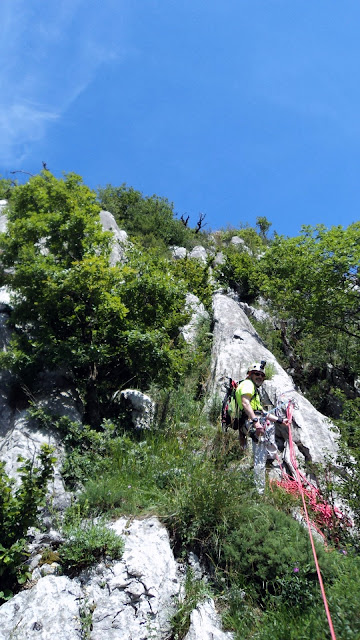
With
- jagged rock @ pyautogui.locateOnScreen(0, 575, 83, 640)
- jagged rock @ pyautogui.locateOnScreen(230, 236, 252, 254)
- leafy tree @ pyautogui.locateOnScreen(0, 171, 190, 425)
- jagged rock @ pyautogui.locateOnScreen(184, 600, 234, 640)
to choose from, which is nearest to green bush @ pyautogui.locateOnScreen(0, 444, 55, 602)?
jagged rock @ pyautogui.locateOnScreen(0, 575, 83, 640)

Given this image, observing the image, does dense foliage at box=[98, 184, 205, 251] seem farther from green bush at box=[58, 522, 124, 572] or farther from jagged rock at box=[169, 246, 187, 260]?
green bush at box=[58, 522, 124, 572]

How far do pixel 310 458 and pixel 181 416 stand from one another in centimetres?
300

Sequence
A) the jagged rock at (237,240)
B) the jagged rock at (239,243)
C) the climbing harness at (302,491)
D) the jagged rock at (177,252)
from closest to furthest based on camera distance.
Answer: the climbing harness at (302,491), the jagged rock at (177,252), the jagged rock at (239,243), the jagged rock at (237,240)

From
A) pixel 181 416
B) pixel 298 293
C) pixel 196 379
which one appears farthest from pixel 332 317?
pixel 181 416

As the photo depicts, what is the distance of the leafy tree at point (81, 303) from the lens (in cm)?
852

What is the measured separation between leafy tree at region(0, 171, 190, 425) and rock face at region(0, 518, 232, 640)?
4183mm

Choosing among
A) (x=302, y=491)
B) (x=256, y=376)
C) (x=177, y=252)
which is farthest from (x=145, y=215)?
(x=302, y=491)

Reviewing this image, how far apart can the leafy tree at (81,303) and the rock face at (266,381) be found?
2493 millimetres

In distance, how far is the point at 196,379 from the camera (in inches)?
479

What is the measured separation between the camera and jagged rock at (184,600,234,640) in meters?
4.41

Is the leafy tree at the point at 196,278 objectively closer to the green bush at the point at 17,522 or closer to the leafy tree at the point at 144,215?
the leafy tree at the point at 144,215

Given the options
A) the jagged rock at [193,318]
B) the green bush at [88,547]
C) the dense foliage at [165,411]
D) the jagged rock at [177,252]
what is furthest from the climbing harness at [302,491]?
the jagged rock at [177,252]

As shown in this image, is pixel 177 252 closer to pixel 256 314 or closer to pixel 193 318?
pixel 256 314

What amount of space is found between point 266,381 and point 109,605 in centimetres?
727
